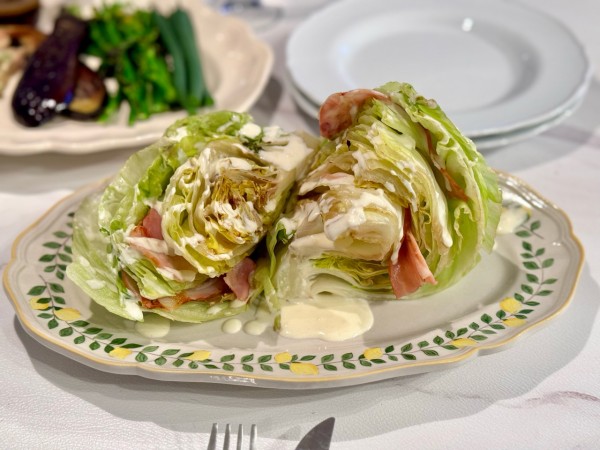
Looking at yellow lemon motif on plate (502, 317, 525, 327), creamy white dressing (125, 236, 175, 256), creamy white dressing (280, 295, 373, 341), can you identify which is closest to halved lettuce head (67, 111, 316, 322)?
creamy white dressing (125, 236, 175, 256)

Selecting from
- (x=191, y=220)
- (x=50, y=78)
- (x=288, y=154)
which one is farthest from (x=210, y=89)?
(x=191, y=220)

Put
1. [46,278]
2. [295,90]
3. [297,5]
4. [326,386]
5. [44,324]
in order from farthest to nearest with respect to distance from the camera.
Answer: [297,5]
[295,90]
[46,278]
[44,324]
[326,386]

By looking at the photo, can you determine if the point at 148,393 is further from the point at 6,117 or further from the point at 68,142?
the point at 6,117

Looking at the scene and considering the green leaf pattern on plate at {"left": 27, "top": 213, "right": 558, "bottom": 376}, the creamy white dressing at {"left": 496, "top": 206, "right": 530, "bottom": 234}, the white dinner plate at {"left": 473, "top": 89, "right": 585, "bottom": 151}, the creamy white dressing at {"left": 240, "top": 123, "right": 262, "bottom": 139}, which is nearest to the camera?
the green leaf pattern on plate at {"left": 27, "top": 213, "right": 558, "bottom": 376}

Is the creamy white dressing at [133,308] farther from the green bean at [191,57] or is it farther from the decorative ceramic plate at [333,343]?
the green bean at [191,57]

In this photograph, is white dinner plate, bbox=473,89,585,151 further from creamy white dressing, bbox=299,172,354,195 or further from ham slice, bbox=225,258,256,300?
ham slice, bbox=225,258,256,300

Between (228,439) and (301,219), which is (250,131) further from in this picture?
(228,439)

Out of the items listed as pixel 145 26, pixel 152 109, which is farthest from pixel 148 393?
pixel 145 26
